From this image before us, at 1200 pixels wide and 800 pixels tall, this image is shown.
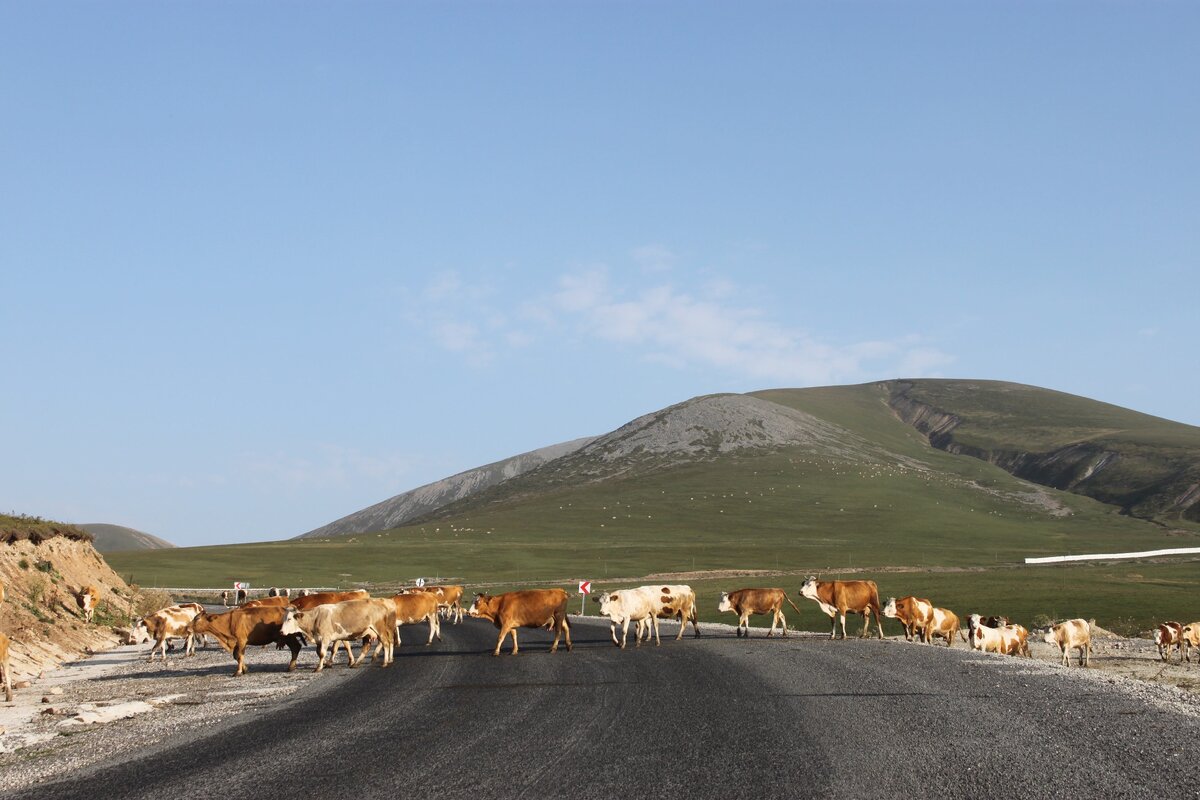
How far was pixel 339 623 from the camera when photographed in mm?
28609

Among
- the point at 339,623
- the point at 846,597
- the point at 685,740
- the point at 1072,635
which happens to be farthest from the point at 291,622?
the point at 1072,635

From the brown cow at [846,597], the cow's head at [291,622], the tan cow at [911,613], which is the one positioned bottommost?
the tan cow at [911,613]

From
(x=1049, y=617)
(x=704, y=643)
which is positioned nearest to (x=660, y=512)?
(x=1049, y=617)

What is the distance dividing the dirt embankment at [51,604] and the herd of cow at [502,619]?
1184mm

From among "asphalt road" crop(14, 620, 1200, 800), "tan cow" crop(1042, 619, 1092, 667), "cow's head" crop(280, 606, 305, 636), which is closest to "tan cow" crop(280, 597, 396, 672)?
"cow's head" crop(280, 606, 305, 636)

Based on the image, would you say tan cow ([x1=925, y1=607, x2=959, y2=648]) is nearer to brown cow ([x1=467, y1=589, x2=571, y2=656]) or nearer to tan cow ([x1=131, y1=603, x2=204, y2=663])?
brown cow ([x1=467, y1=589, x2=571, y2=656])

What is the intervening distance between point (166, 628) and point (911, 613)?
26.8m

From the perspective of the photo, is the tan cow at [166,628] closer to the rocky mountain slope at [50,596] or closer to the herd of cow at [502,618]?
the herd of cow at [502,618]

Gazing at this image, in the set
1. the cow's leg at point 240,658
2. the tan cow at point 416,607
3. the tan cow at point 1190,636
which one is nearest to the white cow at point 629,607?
the tan cow at point 416,607

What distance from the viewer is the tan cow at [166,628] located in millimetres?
33969

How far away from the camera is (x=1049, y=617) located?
178 feet

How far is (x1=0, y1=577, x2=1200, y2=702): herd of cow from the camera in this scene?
1135 inches

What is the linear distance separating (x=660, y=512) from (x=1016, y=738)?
181 metres

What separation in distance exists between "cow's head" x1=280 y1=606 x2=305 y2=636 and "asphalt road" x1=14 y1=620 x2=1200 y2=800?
122 inches
